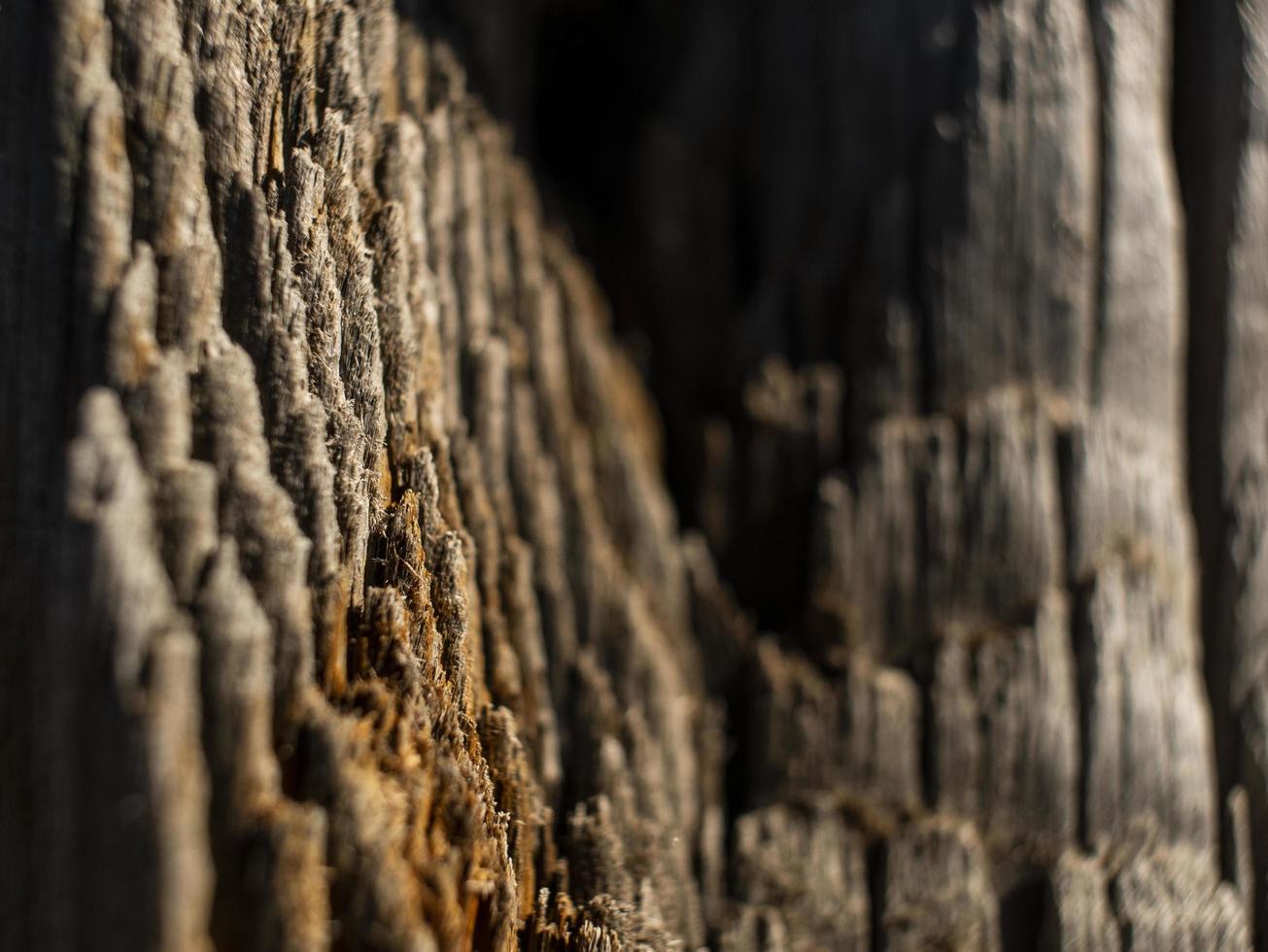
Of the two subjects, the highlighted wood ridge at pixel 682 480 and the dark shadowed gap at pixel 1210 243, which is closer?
the highlighted wood ridge at pixel 682 480

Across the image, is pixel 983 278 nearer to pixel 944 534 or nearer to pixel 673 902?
pixel 944 534

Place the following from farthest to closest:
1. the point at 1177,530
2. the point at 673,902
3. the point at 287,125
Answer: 1. the point at 1177,530
2. the point at 673,902
3. the point at 287,125

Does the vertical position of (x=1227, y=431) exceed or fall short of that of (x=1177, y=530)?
it exceeds it

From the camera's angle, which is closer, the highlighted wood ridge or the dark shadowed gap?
the highlighted wood ridge

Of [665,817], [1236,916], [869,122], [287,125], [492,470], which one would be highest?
[869,122]

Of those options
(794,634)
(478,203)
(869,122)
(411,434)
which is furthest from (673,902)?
(869,122)

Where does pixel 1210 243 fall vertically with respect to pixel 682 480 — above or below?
above

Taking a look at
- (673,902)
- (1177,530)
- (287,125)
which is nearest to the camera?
(287,125)

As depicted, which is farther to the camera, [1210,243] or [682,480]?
[682,480]
